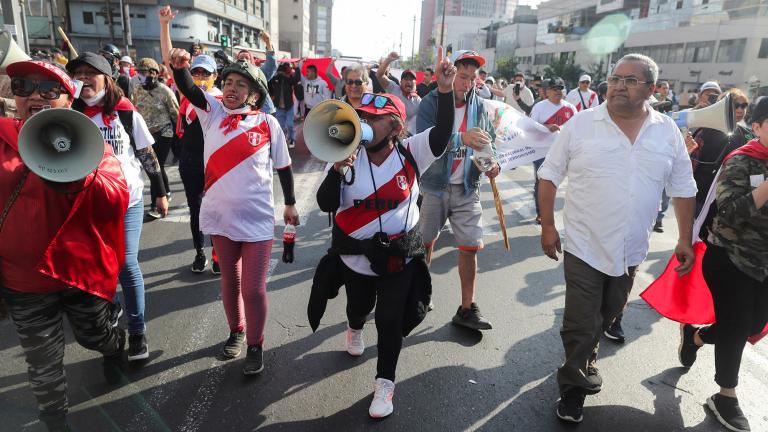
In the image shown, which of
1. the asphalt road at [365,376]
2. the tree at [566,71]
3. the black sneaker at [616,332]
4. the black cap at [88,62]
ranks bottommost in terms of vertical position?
the asphalt road at [365,376]

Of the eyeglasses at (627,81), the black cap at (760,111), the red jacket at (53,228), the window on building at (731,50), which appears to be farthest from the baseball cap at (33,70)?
the window on building at (731,50)

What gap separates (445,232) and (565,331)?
3585 millimetres

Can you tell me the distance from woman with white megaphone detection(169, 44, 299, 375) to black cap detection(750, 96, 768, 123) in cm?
284

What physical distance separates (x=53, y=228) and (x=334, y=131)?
4.36 feet

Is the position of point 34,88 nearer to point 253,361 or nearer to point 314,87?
point 253,361

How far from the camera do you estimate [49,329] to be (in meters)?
2.31

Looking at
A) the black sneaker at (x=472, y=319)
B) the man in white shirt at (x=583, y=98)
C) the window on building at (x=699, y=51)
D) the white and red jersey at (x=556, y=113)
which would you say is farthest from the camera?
the window on building at (x=699, y=51)

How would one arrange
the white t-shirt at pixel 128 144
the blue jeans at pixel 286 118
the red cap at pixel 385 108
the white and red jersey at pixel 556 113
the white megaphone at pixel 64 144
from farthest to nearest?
1. the blue jeans at pixel 286 118
2. the white and red jersey at pixel 556 113
3. the white t-shirt at pixel 128 144
4. the red cap at pixel 385 108
5. the white megaphone at pixel 64 144

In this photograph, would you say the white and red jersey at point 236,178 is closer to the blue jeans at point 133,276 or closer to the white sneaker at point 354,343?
the blue jeans at point 133,276

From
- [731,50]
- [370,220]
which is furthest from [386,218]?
[731,50]

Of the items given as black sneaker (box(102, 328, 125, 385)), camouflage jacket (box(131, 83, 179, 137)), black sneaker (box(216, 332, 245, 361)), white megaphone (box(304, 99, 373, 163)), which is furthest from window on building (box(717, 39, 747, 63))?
black sneaker (box(102, 328, 125, 385))

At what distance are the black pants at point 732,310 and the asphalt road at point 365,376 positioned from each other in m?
0.35

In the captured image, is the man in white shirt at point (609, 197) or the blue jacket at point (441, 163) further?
the blue jacket at point (441, 163)

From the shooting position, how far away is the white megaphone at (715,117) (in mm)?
3957
